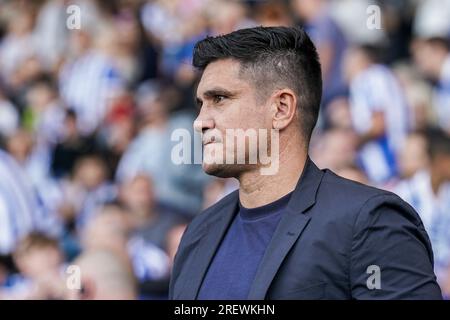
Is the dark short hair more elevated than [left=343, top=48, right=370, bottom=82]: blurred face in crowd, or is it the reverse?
[left=343, top=48, right=370, bottom=82]: blurred face in crowd

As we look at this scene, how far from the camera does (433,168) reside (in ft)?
12.8

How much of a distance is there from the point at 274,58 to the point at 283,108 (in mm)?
118

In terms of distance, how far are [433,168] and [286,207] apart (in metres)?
2.13

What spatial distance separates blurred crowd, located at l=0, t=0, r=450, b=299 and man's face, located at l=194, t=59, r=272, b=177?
2.02m

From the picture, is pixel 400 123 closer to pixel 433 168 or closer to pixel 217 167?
pixel 433 168

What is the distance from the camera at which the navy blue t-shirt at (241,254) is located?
1.85 m

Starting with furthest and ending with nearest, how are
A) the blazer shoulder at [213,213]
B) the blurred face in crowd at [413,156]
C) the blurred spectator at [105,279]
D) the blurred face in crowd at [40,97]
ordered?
the blurred face in crowd at [40,97] < the blurred spectator at [105,279] < the blurred face in crowd at [413,156] < the blazer shoulder at [213,213]

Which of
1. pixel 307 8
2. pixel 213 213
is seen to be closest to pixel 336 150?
pixel 307 8

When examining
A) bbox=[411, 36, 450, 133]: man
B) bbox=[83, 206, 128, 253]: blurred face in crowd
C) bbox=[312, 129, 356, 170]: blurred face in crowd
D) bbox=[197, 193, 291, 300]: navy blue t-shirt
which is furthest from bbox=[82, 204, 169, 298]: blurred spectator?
bbox=[197, 193, 291, 300]: navy blue t-shirt

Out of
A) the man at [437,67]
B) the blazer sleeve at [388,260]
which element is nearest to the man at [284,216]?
the blazer sleeve at [388,260]

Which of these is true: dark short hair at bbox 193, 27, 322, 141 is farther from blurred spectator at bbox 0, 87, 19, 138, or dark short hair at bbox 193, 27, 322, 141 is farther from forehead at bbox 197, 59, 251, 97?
blurred spectator at bbox 0, 87, 19, 138

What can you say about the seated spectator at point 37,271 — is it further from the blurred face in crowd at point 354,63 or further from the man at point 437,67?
the man at point 437,67

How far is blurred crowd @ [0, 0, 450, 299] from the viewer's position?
3980 millimetres
